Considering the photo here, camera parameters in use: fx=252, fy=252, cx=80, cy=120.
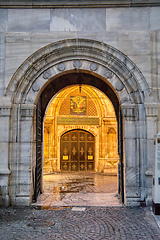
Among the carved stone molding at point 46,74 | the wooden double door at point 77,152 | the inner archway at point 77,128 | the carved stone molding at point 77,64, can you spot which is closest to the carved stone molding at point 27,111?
the carved stone molding at point 46,74

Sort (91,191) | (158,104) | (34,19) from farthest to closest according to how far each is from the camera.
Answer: (91,191)
(34,19)
(158,104)

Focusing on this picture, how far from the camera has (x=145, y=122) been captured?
21.4 feet

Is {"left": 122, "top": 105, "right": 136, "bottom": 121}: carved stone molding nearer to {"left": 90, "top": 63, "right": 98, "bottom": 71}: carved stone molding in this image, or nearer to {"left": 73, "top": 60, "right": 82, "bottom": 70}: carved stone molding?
{"left": 90, "top": 63, "right": 98, "bottom": 71}: carved stone molding

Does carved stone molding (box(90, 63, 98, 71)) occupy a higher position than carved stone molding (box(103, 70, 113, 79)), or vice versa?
carved stone molding (box(90, 63, 98, 71))

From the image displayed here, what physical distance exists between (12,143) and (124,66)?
3.59 metres

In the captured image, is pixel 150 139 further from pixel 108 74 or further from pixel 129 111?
pixel 108 74

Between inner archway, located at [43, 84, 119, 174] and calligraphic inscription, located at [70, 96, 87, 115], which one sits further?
calligraphic inscription, located at [70, 96, 87, 115]

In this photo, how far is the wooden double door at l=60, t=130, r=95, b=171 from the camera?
50.8ft

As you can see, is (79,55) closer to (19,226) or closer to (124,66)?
(124,66)

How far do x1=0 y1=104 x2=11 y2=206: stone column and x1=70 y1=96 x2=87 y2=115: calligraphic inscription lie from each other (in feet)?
30.7

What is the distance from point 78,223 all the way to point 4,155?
2634 millimetres

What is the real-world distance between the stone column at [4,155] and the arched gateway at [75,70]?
0.43ft

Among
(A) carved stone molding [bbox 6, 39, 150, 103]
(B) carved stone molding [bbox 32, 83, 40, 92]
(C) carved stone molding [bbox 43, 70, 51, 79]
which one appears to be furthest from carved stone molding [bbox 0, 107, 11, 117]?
(C) carved stone molding [bbox 43, 70, 51, 79]

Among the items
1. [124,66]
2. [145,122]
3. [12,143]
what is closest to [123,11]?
[124,66]
